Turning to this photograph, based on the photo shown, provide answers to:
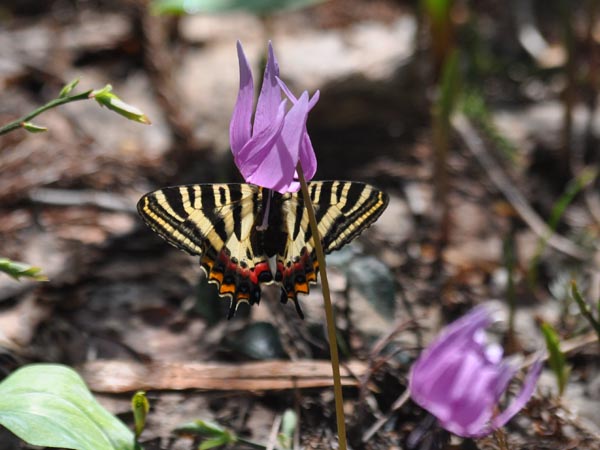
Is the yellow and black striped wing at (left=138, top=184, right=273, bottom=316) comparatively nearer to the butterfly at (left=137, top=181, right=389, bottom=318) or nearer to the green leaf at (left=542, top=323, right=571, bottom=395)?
the butterfly at (left=137, top=181, right=389, bottom=318)

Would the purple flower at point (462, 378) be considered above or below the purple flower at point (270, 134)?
below

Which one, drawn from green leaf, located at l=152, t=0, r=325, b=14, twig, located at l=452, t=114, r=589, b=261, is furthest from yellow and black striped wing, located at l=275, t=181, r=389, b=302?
green leaf, located at l=152, t=0, r=325, b=14

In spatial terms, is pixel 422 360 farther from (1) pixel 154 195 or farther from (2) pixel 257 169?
(1) pixel 154 195

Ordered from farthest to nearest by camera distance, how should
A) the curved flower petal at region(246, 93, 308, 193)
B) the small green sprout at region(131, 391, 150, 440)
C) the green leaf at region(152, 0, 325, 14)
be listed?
the green leaf at region(152, 0, 325, 14)
the small green sprout at region(131, 391, 150, 440)
the curved flower petal at region(246, 93, 308, 193)

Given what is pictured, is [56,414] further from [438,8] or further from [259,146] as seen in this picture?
[438,8]

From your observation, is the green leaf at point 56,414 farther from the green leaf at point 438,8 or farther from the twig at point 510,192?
the green leaf at point 438,8

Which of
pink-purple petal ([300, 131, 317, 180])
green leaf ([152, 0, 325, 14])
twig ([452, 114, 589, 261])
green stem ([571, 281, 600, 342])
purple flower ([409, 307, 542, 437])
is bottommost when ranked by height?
twig ([452, 114, 589, 261])

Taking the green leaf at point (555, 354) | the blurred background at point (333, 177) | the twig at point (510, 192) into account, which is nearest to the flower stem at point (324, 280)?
the blurred background at point (333, 177)
